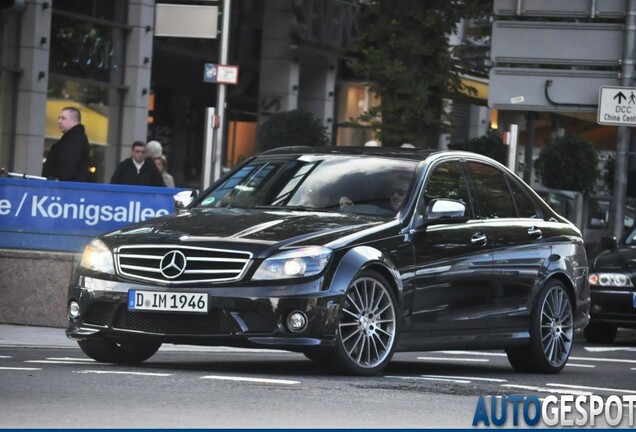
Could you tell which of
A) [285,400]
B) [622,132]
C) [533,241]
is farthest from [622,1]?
[285,400]

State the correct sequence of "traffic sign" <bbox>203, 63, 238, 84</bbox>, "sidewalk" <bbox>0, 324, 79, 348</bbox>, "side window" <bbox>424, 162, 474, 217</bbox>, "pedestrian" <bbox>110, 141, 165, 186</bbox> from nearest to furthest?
"side window" <bbox>424, 162, 474, 217</bbox>
"sidewalk" <bbox>0, 324, 79, 348</bbox>
"pedestrian" <bbox>110, 141, 165, 186</bbox>
"traffic sign" <bbox>203, 63, 238, 84</bbox>

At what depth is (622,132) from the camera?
23312 millimetres

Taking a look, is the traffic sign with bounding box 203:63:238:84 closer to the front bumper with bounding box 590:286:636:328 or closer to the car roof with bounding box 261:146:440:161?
the front bumper with bounding box 590:286:636:328

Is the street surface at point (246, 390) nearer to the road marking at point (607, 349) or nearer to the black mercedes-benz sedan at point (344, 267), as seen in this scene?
the black mercedes-benz sedan at point (344, 267)

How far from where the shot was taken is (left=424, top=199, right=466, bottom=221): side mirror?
12.1 m

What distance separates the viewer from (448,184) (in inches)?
502

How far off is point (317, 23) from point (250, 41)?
162 cm

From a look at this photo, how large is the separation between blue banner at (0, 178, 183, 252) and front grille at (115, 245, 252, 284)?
225 inches

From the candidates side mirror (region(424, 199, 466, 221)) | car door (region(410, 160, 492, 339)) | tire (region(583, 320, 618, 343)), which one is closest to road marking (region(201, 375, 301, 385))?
car door (region(410, 160, 492, 339))

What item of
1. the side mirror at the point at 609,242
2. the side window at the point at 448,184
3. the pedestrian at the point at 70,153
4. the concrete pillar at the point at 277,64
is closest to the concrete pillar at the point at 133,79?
the concrete pillar at the point at 277,64

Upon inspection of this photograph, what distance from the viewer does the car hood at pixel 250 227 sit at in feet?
36.4

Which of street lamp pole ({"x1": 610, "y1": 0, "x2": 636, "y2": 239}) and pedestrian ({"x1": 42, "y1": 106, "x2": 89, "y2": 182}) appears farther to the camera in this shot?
street lamp pole ({"x1": 610, "y1": 0, "x2": 636, "y2": 239})

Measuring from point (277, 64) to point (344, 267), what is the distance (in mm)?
30791

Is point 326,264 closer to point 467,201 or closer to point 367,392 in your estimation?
point 367,392
